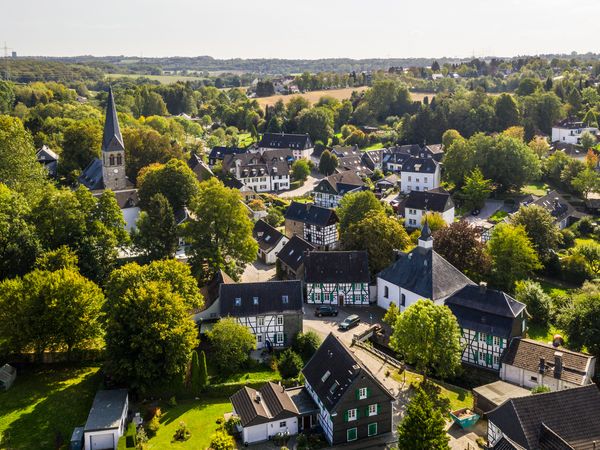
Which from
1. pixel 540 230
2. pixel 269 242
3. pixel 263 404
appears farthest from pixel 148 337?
pixel 540 230

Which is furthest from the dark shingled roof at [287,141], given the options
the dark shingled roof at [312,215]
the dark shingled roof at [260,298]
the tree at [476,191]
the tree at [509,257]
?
the dark shingled roof at [260,298]

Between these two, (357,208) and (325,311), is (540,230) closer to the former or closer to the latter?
(357,208)

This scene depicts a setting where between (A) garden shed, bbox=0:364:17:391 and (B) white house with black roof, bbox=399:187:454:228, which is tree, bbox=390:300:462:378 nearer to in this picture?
(A) garden shed, bbox=0:364:17:391

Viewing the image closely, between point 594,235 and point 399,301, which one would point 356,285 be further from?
point 594,235

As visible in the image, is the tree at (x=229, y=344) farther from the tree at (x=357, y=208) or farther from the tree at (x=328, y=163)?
the tree at (x=328, y=163)

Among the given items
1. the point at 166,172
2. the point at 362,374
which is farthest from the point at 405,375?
the point at 166,172

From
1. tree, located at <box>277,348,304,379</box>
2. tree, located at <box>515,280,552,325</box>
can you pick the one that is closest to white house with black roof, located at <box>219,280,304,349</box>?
tree, located at <box>277,348,304,379</box>

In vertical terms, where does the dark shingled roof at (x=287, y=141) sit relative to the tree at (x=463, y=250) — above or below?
above
